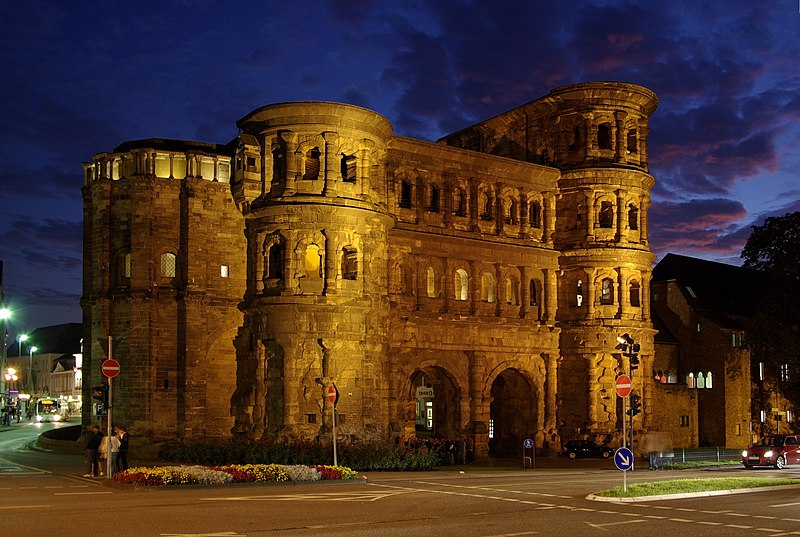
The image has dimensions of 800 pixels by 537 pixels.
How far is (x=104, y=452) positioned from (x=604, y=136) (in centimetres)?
3728

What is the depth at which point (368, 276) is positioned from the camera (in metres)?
46.2

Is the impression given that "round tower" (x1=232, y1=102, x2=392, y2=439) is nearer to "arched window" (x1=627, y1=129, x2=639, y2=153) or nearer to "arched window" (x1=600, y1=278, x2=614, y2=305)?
"arched window" (x1=600, y1=278, x2=614, y2=305)

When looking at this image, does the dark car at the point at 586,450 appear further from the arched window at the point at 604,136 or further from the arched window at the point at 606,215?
the arched window at the point at 604,136

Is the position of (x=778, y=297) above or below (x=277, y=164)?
below

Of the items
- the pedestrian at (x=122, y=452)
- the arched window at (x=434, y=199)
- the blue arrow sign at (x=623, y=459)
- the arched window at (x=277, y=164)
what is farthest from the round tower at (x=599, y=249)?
the pedestrian at (x=122, y=452)

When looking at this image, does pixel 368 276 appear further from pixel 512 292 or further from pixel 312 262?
pixel 512 292

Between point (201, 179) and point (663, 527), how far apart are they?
108 feet

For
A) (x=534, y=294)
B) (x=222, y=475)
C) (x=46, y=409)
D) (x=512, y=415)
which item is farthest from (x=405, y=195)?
(x=46, y=409)

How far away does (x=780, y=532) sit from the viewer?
65.2ft

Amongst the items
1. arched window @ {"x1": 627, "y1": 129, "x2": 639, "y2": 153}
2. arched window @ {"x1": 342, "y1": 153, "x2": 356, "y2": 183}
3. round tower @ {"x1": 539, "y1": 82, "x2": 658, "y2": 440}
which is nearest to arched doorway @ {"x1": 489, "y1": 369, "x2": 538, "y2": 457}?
round tower @ {"x1": 539, "y1": 82, "x2": 658, "y2": 440}

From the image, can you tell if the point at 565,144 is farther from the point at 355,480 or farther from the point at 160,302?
the point at 355,480

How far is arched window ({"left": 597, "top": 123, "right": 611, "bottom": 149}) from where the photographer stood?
57.8 metres

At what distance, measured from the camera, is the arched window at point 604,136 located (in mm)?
57812

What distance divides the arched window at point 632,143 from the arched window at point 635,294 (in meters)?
8.16
